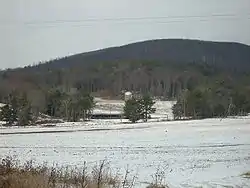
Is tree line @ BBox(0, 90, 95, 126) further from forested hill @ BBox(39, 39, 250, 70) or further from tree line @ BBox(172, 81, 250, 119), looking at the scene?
forested hill @ BBox(39, 39, 250, 70)

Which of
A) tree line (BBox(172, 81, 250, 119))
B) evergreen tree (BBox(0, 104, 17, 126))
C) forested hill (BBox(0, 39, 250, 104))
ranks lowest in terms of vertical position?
evergreen tree (BBox(0, 104, 17, 126))

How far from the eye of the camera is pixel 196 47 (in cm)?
12788

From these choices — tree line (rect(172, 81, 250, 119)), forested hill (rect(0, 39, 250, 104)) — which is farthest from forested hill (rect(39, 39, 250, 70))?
tree line (rect(172, 81, 250, 119))

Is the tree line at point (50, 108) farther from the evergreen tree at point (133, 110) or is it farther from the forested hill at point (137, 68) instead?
the forested hill at point (137, 68)

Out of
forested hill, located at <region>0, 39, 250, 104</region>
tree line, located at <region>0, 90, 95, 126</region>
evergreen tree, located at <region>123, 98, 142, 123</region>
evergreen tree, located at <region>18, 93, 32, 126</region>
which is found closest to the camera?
evergreen tree, located at <region>18, 93, 32, 126</region>

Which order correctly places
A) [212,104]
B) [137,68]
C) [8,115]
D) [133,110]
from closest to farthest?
[8,115]
[133,110]
[212,104]
[137,68]

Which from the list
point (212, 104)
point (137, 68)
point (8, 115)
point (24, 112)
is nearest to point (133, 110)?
point (212, 104)

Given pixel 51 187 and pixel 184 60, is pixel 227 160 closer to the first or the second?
pixel 51 187

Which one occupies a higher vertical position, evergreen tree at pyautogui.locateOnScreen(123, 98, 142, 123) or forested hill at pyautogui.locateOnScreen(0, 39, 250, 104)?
forested hill at pyautogui.locateOnScreen(0, 39, 250, 104)

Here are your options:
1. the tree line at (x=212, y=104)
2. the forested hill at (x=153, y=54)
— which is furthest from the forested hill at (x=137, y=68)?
the tree line at (x=212, y=104)

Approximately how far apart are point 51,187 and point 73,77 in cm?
11212

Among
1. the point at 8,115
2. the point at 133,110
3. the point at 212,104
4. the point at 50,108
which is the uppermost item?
the point at 212,104

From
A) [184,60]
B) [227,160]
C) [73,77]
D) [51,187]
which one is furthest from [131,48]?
[51,187]

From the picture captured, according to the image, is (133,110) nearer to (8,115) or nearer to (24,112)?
(24,112)
